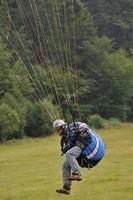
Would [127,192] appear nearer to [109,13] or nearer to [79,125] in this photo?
[79,125]

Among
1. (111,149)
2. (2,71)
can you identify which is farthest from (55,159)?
(2,71)

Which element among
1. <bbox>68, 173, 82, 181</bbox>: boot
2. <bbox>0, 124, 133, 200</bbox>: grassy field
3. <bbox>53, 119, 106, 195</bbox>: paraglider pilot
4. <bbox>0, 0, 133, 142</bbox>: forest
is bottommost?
<bbox>0, 0, 133, 142</bbox>: forest

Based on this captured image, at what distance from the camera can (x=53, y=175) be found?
28.7 metres

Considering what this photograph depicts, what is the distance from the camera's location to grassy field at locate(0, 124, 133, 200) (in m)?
23.0

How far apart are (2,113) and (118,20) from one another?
41314 millimetres

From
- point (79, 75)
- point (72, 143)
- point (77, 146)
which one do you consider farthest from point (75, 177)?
point (79, 75)

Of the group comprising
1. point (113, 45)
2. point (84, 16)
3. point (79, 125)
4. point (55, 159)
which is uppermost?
point (79, 125)

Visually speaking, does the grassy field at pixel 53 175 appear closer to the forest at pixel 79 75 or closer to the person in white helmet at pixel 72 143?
the person in white helmet at pixel 72 143

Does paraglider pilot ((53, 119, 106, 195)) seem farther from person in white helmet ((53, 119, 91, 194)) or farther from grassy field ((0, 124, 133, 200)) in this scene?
grassy field ((0, 124, 133, 200))

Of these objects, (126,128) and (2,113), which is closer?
(2,113)

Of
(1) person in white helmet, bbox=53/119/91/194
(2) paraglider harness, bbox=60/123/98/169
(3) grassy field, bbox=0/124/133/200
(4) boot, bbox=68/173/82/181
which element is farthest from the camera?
(3) grassy field, bbox=0/124/133/200

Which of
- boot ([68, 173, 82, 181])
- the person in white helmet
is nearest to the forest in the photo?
the person in white helmet

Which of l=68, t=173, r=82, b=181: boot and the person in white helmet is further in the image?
the person in white helmet

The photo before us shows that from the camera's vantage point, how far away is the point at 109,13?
9044 centimetres
